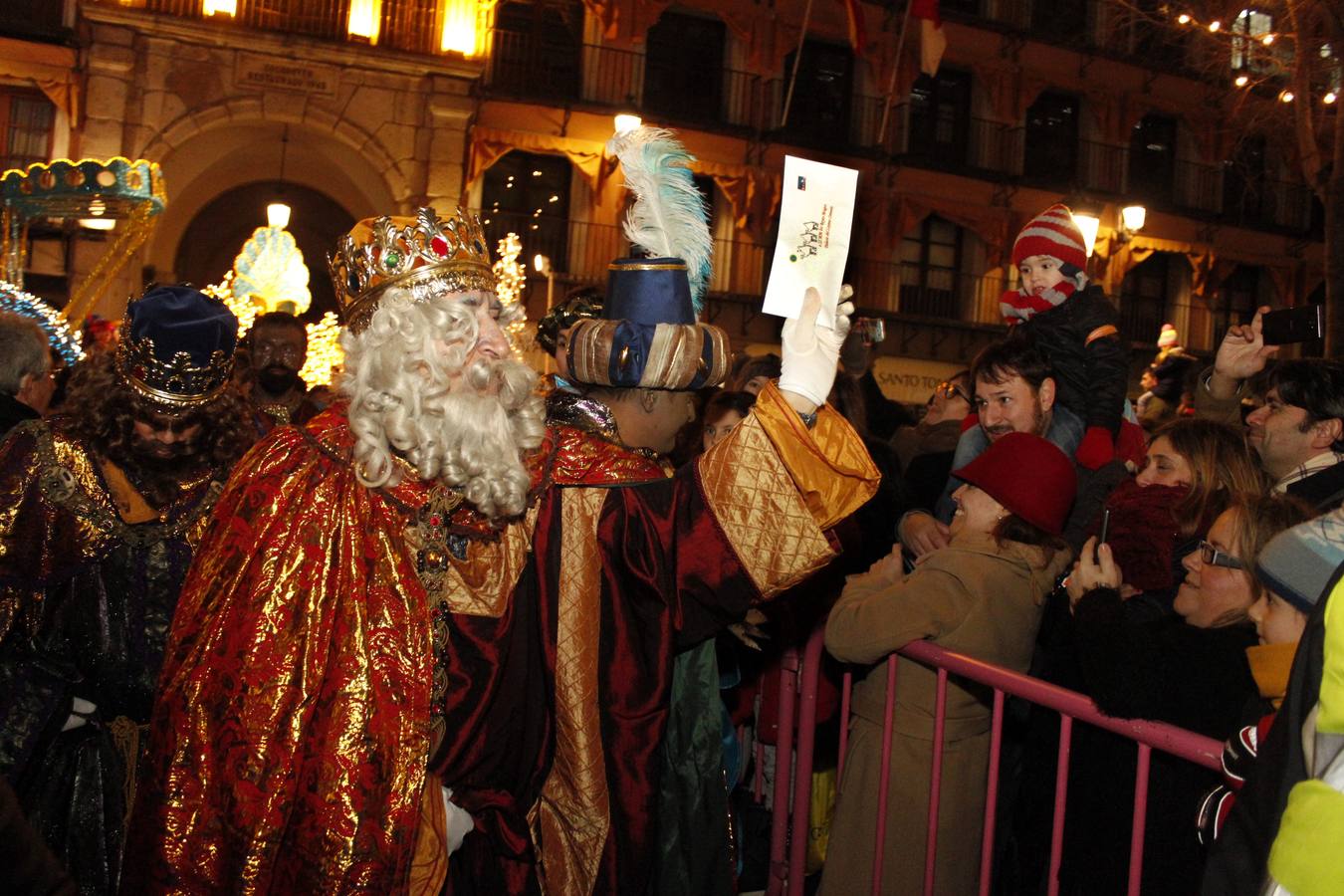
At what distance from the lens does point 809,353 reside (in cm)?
246

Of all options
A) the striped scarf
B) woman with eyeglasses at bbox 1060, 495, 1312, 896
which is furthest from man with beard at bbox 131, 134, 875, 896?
the striped scarf

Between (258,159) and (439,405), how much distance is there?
18.0 metres

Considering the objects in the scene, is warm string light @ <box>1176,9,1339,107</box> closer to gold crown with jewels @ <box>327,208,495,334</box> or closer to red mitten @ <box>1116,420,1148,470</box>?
red mitten @ <box>1116,420,1148,470</box>

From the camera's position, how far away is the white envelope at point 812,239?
8.10ft

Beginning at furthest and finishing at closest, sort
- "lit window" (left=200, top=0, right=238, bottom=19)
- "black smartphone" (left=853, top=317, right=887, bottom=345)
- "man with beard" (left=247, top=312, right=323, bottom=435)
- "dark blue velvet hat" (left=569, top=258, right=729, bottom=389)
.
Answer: "lit window" (left=200, top=0, right=238, bottom=19) < "man with beard" (left=247, top=312, right=323, bottom=435) < "black smartphone" (left=853, top=317, right=887, bottom=345) < "dark blue velvet hat" (left=569, top=258, right=729, bottom=389)

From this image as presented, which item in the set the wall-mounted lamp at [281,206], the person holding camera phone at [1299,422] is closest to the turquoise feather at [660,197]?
the person holding camera phone at [1299,422]

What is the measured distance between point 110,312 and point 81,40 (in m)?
3.97

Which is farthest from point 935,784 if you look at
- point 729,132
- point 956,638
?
point 729,132

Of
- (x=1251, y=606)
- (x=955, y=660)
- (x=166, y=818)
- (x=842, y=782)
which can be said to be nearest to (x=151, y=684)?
(x=166, y=818)

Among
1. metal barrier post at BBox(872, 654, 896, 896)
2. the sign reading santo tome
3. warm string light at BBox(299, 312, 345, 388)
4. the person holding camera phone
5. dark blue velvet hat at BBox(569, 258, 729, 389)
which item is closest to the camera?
dark blue velvet hat at BBox(569, 258, 729, 389)

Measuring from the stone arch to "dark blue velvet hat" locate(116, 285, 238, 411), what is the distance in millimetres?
14598

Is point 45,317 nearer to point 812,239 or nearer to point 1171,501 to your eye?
point 812,239

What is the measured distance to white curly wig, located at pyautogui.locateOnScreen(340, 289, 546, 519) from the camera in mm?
2527

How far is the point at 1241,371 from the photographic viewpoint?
432 cm
